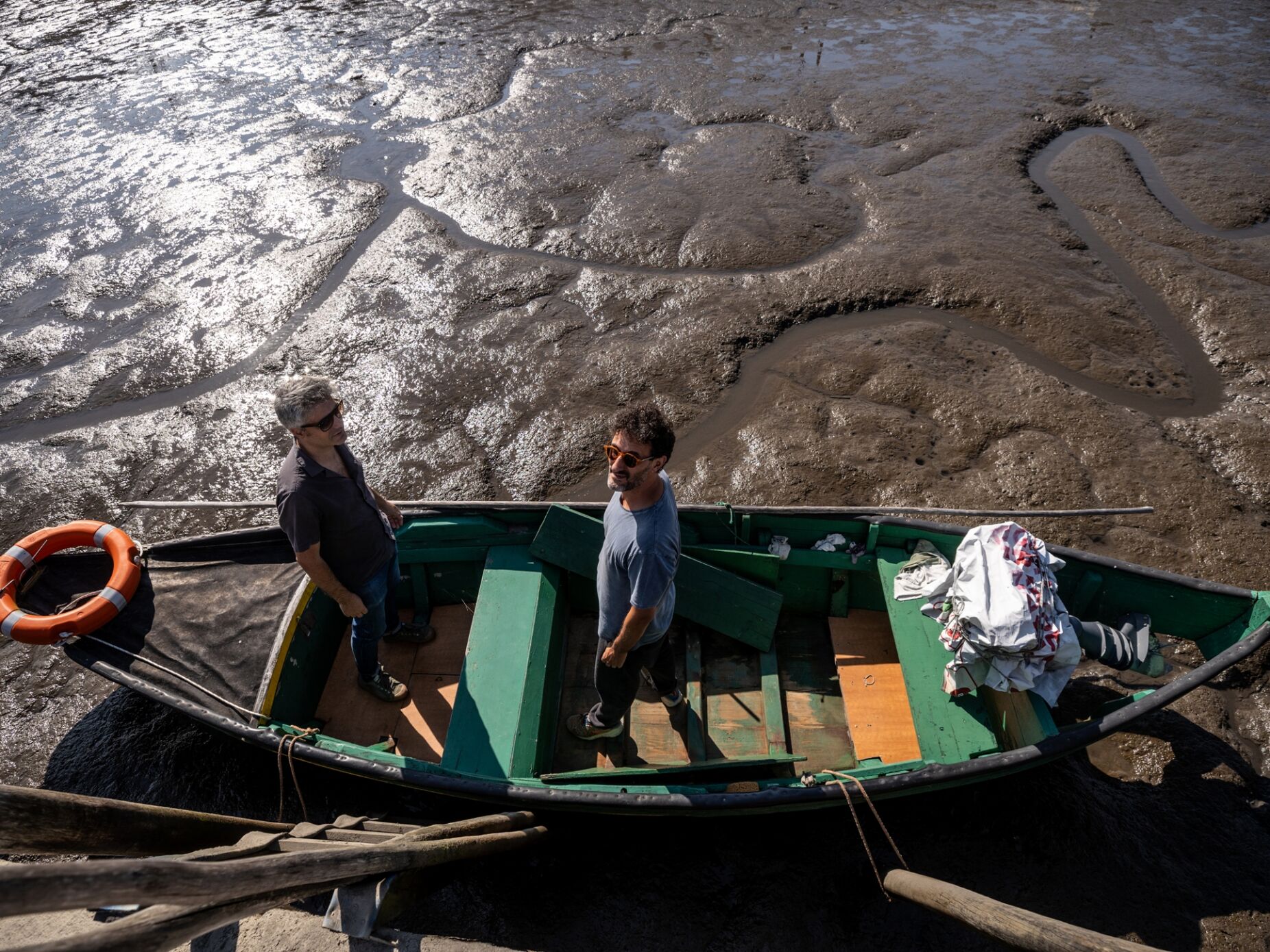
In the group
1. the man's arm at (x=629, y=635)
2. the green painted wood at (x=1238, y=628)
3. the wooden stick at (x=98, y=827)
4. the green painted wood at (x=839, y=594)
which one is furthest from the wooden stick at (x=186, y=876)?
the green painted wood at (x=1238, y=628)

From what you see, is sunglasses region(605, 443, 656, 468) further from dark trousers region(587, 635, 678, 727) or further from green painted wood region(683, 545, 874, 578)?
green painted wood region(683, 545, 874, 578)

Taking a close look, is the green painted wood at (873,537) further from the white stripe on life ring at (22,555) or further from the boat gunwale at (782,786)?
the white stripe on life ring at (22,555)

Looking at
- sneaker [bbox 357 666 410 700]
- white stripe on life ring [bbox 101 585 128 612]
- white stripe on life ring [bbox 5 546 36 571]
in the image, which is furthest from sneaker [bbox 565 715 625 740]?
white stripe on life ring [bbox 5 546 36 571]

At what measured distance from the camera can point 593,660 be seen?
18.7ft

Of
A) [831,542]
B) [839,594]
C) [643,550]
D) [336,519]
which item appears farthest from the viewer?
[839,594]

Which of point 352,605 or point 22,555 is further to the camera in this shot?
point 22,555

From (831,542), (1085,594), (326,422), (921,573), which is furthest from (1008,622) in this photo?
(326,422)

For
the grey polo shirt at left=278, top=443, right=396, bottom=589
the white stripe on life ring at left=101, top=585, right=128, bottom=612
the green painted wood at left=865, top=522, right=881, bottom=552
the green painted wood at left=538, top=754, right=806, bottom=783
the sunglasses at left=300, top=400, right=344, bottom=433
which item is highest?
the sunglasses at left=300, top=400, right=344, bottom=433

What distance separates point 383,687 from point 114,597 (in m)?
1.72

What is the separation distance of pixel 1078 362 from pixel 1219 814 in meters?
5.11

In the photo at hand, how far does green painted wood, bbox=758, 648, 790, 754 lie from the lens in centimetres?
505

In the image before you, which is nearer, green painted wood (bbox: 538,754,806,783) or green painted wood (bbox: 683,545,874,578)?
green painted wood (bbox: 538,754,806,783)

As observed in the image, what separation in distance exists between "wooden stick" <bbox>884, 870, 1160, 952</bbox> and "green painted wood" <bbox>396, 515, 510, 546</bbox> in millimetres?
3352

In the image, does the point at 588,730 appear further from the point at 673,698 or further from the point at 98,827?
the point at 98,827
